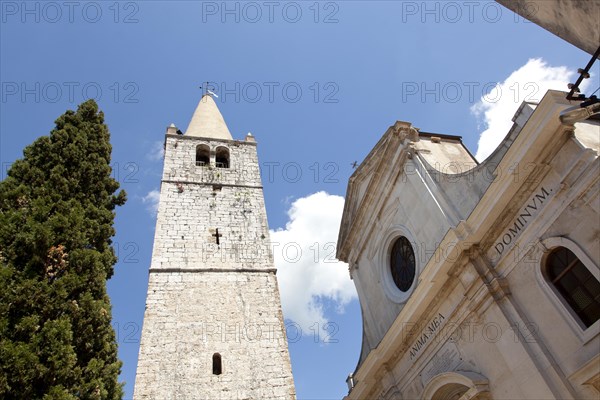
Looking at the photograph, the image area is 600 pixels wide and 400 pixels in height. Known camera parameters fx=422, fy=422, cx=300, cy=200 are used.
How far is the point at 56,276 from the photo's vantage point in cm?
677

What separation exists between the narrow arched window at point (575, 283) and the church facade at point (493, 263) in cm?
1

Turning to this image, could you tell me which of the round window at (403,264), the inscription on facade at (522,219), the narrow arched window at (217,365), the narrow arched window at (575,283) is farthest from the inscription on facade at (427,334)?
the narrow arched window at (217,365)

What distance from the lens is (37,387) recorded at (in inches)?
221

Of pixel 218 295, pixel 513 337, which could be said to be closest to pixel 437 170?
pixel 513 337

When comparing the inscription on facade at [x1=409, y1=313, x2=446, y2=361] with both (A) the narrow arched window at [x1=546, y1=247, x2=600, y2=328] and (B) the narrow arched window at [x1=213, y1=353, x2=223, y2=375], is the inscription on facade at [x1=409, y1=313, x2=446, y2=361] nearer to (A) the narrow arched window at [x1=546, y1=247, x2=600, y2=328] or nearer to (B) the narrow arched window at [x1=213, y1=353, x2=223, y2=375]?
(A) the narrow arched window at [x1=546, y1=247, x2=600, y2=328]

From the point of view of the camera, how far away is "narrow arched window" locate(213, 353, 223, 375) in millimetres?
10945

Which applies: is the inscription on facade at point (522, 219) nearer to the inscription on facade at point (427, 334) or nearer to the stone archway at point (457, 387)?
the inscription on facade at point (427, 334)

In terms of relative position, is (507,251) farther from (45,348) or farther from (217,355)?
(217,355)

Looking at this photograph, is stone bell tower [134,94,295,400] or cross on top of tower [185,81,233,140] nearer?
stone bell tower [134,94,295,400]

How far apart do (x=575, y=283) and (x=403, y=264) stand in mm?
4716

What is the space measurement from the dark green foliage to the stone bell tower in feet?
11.5

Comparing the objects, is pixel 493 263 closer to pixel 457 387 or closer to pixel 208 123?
pixel 457 387

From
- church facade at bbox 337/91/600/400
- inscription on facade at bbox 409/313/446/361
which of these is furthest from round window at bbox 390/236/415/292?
inscription on facade at bbox 409/313/446/361

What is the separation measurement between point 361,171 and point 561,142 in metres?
6.36
